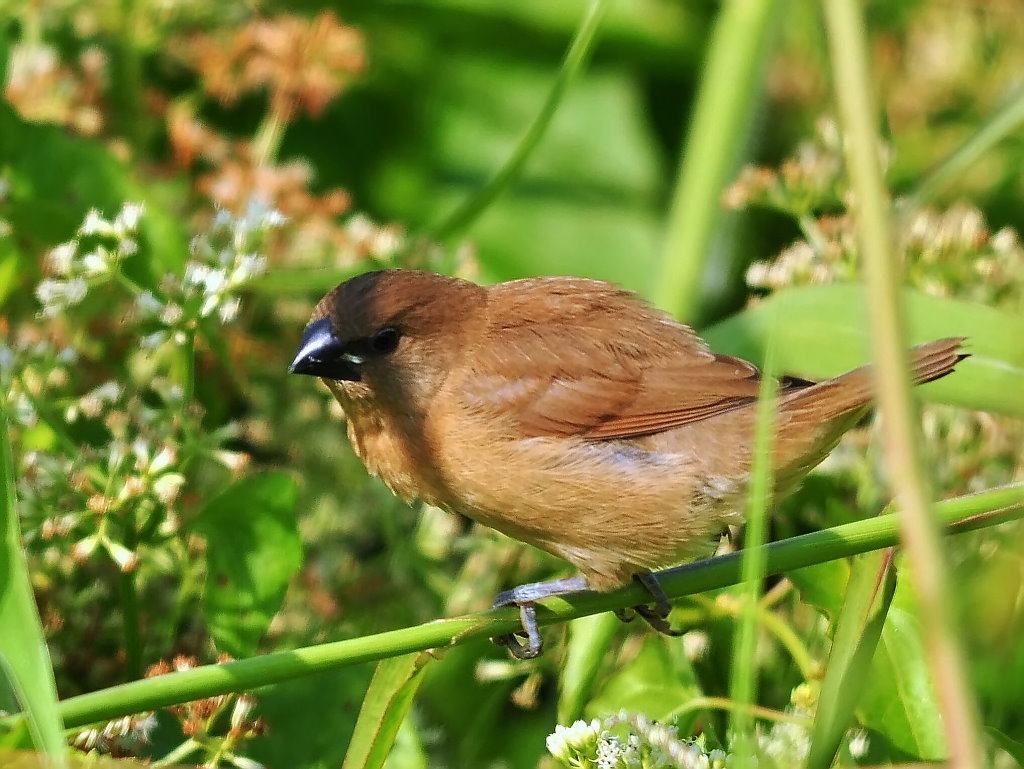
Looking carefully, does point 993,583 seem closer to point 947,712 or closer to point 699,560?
point 947,712

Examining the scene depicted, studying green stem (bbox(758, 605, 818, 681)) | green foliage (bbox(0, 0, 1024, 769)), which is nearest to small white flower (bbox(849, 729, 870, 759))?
green foliage (bbox(0, 0, 1024, 769))

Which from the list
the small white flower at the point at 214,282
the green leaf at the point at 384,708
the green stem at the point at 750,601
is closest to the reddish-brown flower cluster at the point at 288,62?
the small white flower at the point at 214,282

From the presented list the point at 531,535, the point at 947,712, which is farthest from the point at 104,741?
the point at 947,712

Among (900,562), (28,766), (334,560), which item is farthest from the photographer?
(334,560)

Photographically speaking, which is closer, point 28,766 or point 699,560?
point 28,766

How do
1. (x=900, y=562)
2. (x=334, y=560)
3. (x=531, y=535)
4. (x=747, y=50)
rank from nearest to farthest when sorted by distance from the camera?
(x=900, y=562) < (x=531, y=535) < (x=334, y=560) < (x=747, y=50)

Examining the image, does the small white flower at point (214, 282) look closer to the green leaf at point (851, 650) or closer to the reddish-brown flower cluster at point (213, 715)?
the reddish-brown flower cluster at point (213, 715)

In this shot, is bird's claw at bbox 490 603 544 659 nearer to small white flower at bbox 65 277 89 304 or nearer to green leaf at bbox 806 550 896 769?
green leaf at bbox 806 550 896 769

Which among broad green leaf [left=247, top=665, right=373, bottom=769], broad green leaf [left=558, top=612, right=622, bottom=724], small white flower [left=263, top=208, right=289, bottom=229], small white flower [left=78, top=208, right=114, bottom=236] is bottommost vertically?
broad green leaf [left=247, top=665, right=373, bottom=769]
